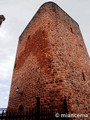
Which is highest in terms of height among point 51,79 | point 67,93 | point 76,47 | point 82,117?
point 76,47

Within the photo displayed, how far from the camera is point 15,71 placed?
10391 millimetres

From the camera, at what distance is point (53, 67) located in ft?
21.8

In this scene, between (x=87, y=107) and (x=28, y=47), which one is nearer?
(x=87, y=107)

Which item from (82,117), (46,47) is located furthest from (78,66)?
(82,117)

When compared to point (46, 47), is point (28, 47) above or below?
above

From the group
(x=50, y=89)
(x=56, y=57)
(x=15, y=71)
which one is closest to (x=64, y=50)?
(x=56, y=57)

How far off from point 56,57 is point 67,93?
1863 mm

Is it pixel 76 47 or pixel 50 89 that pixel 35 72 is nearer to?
pixel 50 89

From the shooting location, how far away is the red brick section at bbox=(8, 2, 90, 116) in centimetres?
616

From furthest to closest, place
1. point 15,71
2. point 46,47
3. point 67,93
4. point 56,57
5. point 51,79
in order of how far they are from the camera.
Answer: point 15,71, point 46,47, point 56,57, point 51,79, point 67,93

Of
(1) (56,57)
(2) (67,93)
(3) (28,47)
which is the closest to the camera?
(2) (67,93)

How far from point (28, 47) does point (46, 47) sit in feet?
7.53

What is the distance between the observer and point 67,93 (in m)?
6.01

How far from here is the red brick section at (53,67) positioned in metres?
6.16
